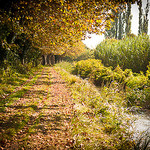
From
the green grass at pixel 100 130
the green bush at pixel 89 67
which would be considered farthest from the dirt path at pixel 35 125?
the green bush at pixel 89 67

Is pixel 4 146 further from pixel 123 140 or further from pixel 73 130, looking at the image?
pixel 123 140

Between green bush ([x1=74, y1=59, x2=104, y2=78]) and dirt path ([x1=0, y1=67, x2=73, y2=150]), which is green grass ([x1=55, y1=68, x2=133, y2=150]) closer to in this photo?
dirt path ([x1=0, y1=67, x2=73, y2=150])

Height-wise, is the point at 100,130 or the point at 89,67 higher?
the point at 89,67

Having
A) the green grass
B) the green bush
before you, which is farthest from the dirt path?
the green bush

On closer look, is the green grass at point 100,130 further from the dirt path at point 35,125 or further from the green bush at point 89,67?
the green bush at point 89,67

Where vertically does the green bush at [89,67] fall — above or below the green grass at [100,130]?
above

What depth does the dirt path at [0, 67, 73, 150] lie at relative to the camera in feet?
10.7

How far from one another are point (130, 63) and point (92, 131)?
9.52 m

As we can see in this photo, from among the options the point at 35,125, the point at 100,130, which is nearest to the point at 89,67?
the point at 100,130

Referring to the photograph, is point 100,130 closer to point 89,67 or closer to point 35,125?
point 35,125

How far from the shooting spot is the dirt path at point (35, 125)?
10.7 feet

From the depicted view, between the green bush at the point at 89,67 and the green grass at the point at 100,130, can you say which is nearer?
the green grass at the point at 100,130

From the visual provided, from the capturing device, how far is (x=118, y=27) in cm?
4516

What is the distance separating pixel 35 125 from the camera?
4.07 metres
